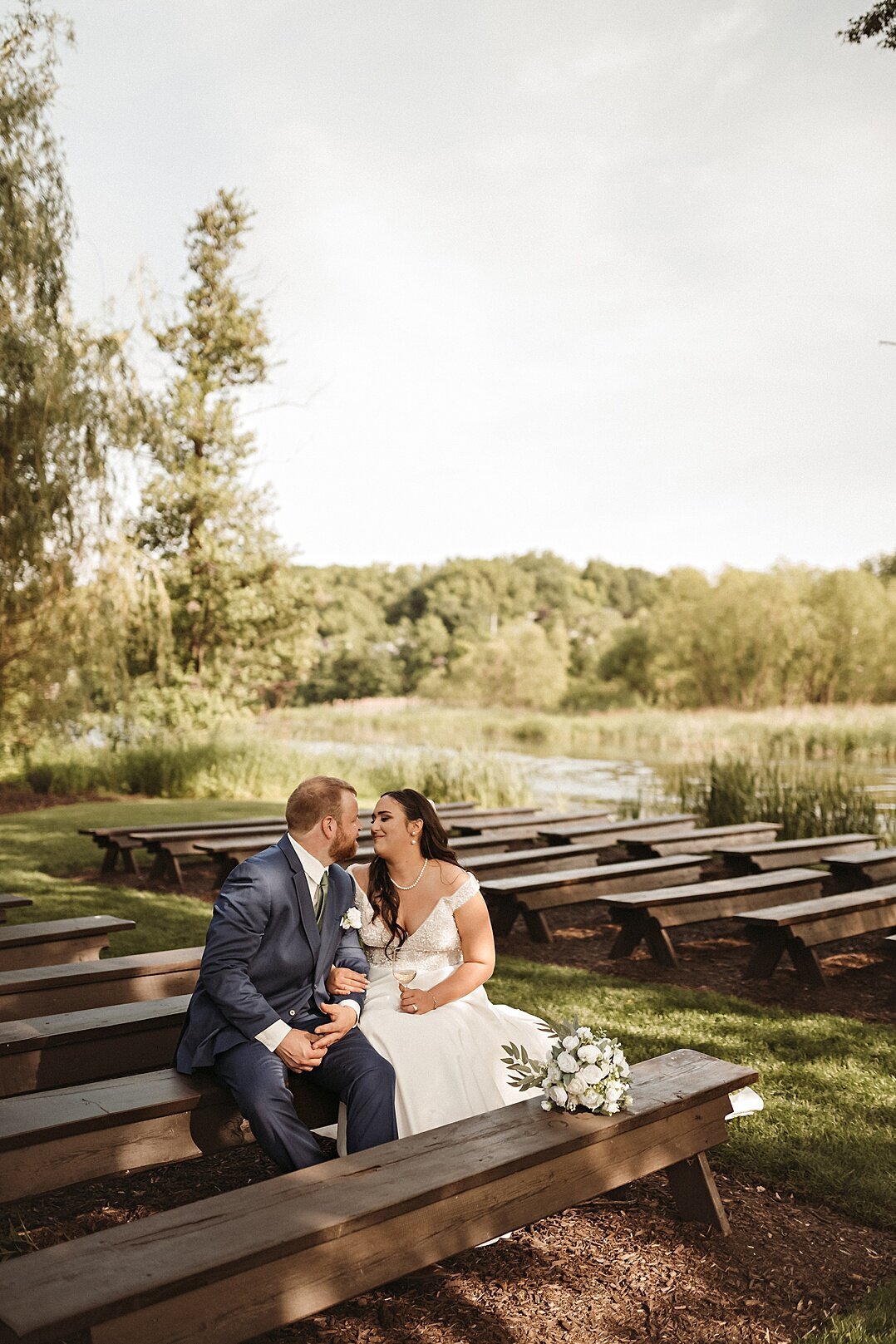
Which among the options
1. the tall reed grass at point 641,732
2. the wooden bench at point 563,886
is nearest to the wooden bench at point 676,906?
the wooden bench at point 563,886

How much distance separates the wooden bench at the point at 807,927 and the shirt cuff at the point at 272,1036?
3527 mm

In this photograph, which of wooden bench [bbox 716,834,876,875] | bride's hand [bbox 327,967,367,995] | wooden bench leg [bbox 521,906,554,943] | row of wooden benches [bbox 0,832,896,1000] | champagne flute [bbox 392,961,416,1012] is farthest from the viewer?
wooden bench [bbox 716,834,876,875]

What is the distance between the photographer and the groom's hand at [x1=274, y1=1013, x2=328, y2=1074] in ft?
10.1

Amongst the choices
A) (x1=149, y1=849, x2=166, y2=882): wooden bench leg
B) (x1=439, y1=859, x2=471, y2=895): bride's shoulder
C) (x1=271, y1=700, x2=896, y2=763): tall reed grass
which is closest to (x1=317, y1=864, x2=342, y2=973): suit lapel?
(x1=439, y1=859, x2=471, y2=895): bride's shoulder

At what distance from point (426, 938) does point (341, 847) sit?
1.96ft

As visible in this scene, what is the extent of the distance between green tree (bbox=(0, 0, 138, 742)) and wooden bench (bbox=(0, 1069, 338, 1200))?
10.7 metres

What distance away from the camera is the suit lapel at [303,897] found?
3.30 meters

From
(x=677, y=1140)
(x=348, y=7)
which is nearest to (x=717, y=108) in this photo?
(x=348, y=7)

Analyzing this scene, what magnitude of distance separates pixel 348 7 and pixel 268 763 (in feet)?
34.3

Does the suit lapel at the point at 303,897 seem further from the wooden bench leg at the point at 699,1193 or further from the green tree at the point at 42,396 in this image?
the green tree at the point at 42,396

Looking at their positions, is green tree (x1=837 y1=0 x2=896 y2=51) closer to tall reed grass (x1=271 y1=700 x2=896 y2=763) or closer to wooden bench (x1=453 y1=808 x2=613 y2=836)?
wooden bench (x1=453 y1=808 x2=613 y2=836)

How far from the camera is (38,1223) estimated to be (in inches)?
126

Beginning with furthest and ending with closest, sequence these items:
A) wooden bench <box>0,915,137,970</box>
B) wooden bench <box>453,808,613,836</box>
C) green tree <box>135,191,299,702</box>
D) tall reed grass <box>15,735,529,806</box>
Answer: green tree <box>135,191,299,702</box>, tall reed grass <box>15,735,529,806</box>, wooden bench <box>453,808,613,836</box>, wooden bench <box>0,915,137,970</box>

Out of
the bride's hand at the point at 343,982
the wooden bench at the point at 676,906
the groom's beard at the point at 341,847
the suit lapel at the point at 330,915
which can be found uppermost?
the groom's beard at the point at 341,847
